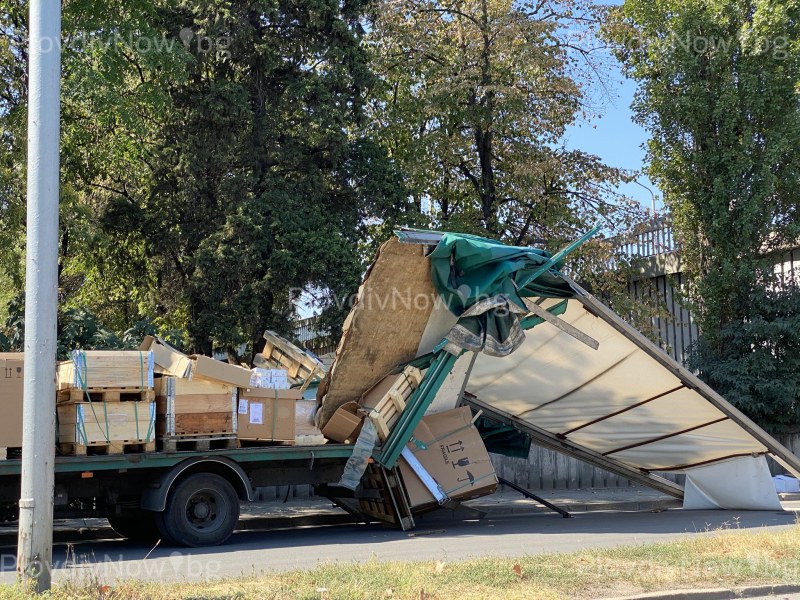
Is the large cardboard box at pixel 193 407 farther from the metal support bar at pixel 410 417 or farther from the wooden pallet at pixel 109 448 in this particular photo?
the metal support bar at pixel 410 417

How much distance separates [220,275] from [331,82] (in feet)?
15.7

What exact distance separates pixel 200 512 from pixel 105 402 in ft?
6.73

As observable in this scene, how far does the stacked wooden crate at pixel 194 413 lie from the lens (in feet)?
37.5

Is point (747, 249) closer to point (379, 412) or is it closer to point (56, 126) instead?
point (379, 412)

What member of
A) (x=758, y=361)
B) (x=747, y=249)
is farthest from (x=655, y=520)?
(x=747, y=249)

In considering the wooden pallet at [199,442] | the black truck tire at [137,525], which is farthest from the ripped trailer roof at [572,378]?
the black truck tire at [137,525]

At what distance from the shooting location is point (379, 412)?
12.9 meters

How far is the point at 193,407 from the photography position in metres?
11.6

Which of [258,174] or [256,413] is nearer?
[256,413]

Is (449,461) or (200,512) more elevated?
(449,461)

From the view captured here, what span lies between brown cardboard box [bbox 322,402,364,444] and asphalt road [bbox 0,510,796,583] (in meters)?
1.38

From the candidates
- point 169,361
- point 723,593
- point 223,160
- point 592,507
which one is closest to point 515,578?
point 723,593

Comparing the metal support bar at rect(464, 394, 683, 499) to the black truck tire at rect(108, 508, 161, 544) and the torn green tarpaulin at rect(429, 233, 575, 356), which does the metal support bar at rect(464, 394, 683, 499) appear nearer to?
the torn green tarpaulin at rect(429, 233, 575, 356)

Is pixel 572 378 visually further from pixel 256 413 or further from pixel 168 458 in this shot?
pixel 168 458
